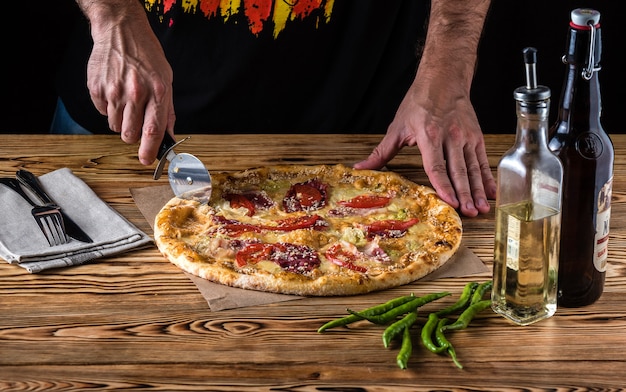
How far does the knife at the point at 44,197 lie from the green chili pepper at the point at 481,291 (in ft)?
3.06

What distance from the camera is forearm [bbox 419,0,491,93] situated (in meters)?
2.71

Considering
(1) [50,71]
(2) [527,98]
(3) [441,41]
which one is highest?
(2) [527,98]

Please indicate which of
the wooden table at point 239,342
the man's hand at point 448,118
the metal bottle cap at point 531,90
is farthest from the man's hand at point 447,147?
the metal bottle cap at point 531,90

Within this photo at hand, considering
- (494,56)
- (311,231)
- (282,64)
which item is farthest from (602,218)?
(494,56)

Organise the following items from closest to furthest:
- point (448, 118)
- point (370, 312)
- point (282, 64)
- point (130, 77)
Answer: point (370, 312) → point (130, 77) → point (448, 118) → point (282, 64)

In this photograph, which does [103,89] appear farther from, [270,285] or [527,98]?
[527,98]

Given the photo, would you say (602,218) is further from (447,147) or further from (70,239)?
(70,239)

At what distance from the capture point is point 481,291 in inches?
73.4

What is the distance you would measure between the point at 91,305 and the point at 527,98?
0.99 meters

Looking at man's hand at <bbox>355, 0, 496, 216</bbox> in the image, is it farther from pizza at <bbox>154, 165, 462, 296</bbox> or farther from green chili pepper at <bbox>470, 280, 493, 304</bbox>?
green chili pepper at <bbox>470, 280, 493, 304</bbox>

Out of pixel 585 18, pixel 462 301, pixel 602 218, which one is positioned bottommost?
pixel 462 301

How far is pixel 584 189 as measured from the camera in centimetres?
171

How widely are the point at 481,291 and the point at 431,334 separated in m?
0.20

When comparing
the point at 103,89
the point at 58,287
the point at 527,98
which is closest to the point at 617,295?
the point at 527,98
